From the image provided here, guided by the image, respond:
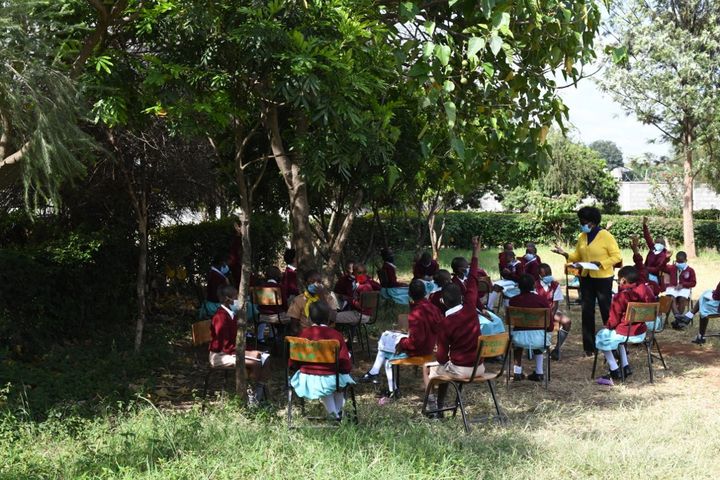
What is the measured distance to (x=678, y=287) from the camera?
472 inches

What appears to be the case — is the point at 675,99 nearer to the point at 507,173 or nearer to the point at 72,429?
the point at 507,173

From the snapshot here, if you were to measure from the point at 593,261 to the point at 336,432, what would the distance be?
4947 mm

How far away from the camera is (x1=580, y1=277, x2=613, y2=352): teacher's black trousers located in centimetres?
934

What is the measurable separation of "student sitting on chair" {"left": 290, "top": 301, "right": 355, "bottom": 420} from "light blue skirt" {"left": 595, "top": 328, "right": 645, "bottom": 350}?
3394 mm

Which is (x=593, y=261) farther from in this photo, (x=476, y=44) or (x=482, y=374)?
(x=476, y=44)

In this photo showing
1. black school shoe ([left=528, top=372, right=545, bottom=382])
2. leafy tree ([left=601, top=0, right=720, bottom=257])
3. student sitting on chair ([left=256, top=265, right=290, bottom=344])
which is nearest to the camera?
black school shoe ([left=528, top=372, right=545, bottom=382])

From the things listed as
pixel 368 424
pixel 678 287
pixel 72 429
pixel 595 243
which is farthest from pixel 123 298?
pixel 678 287

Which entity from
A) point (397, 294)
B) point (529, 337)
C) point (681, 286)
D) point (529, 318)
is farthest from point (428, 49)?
point (681, 286)

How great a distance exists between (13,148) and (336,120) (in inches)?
100

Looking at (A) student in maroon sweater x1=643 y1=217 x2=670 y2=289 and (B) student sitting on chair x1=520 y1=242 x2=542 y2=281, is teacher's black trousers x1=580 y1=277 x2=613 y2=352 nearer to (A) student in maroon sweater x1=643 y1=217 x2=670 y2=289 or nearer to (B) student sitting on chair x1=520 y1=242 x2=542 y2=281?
(B) student sitting on chair x1=520 y1=242 x2=542 y2=281

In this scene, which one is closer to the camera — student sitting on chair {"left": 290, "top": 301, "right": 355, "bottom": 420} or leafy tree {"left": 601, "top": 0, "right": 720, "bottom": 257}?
student sitting on chair {"left": 290, "top": 301, "right": 355, "bottom": 420}

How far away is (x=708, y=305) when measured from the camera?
10203mm

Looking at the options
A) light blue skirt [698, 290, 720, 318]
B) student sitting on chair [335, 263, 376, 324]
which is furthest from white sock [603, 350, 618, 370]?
student sitting on chair [335, 263, 376, 324]

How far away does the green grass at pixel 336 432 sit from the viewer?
488cm
